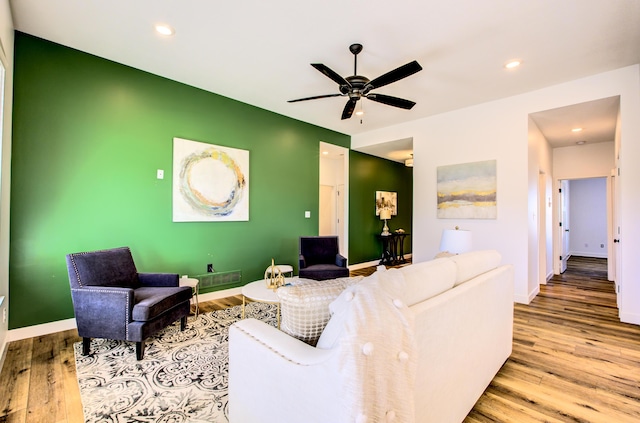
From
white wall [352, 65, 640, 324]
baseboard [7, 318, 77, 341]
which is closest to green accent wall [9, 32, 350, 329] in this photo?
baseboard [7, 318, 77, 341]

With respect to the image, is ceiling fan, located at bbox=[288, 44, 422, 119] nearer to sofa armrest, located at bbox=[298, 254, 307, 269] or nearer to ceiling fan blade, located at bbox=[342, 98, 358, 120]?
ceiling fan blade, located at bbox=[342, 98, 358, 120]

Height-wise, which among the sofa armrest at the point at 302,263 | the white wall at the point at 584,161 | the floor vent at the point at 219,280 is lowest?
the floor vent at the point at 219,280

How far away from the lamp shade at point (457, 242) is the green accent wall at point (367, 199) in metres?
3.15

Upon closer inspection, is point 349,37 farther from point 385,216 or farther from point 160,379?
point 385,216

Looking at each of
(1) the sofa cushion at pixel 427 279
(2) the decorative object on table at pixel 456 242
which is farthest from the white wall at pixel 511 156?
(1) the sofa cushion at pixel 427 279

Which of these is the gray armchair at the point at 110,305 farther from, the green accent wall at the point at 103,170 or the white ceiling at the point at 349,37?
the white ceiling at the point at 349,37

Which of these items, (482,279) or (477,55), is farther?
(477,55)

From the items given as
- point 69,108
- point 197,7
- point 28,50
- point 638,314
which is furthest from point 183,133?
point 638,314

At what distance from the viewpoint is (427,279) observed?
1.41 m

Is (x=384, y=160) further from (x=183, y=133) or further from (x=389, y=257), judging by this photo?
(x=183, y=133)

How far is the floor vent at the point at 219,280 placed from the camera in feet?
13.1

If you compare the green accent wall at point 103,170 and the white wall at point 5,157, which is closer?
Result: the white wall at point 5,157

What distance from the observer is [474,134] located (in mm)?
4469

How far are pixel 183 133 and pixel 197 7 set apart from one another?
5.91 ft
